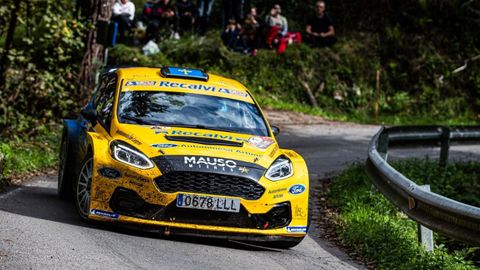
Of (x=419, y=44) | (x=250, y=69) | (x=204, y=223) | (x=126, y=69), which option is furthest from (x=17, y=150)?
(x=419, y=44)

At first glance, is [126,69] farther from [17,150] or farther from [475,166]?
[475,166]

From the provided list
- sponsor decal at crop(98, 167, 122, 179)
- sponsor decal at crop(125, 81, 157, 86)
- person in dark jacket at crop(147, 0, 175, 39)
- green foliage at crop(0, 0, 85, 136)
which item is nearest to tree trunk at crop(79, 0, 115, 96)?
green foliage at crop(0, 0, 85, 136)

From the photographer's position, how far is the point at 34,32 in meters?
26.1

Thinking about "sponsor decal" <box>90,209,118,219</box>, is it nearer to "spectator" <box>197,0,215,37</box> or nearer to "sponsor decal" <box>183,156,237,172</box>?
"sponsor decal" <box>183,156,237,172</box>

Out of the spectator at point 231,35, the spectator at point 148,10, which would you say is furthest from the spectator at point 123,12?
the spectator at point 231,35

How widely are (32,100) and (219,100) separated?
30.4ft

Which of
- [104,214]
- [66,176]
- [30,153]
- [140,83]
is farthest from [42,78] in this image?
Result: [104,214]

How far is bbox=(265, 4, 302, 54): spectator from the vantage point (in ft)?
93.6

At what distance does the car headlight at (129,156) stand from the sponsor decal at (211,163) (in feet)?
1.25

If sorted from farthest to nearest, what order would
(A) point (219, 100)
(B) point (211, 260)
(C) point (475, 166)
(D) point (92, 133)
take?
(C) point (475, 166), (A) point (219, 100), (D) point (92, 133), (B) point (211, 260)

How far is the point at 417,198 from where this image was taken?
9.62m

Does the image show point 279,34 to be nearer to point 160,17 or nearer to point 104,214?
point 160,17

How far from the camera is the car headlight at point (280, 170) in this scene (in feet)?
32.3

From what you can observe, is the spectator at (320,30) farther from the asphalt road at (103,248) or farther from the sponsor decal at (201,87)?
the asphalt road at (103,248)
